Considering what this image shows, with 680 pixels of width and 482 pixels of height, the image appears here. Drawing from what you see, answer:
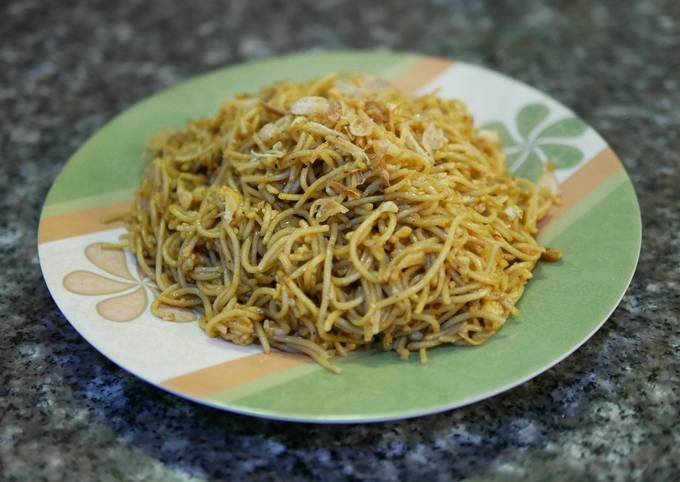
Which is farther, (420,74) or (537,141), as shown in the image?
(420,74)

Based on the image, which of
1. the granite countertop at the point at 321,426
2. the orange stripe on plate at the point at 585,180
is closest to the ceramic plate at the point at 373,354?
the orange stripe on plate at the point at 585,180

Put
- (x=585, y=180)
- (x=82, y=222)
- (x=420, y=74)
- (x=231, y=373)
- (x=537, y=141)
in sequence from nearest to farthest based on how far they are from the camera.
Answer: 1. (x=231, y=373)
2. (x=82, y=222)
3. (x=585, y=180)
4. (x=537, y=141)
5. (x=420, y=74)

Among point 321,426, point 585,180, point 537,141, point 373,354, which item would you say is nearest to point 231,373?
point 321,426

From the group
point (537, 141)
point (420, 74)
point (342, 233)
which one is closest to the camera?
point (342, 233)

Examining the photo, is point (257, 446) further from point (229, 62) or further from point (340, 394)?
point (229, 62)

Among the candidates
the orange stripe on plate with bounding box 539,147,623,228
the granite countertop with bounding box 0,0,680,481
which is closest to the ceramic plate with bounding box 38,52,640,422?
the orange stripe on plate with bounding box 539,147,623,228

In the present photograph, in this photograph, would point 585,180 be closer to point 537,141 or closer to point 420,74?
point 537,141

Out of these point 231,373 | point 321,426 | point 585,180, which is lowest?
point 321,426
